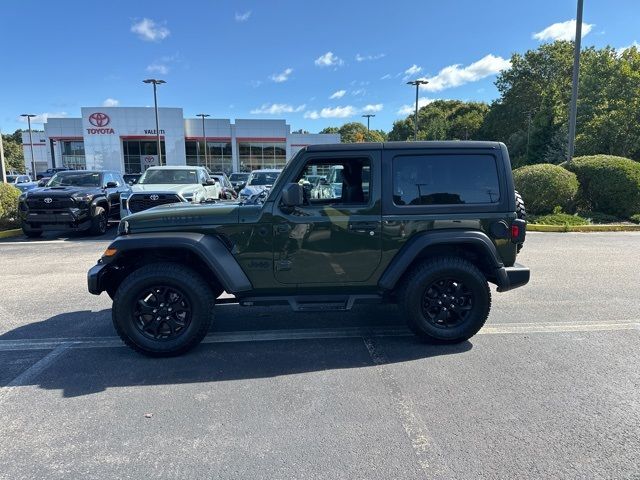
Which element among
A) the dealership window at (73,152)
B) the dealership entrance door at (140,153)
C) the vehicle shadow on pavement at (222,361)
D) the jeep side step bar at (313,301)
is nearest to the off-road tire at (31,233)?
the vehicle shadow on pavement at (222,361)

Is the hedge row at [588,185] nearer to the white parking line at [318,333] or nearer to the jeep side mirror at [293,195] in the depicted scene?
the white parking line at [318,333]

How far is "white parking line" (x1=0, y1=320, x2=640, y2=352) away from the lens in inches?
170

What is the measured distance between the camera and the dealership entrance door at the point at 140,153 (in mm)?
46156

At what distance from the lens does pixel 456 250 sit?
4.29 metres

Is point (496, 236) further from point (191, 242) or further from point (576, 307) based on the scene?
point (191, 242)

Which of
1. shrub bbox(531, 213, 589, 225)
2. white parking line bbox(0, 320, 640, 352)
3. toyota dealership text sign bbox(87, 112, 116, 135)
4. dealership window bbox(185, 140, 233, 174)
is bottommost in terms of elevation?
white parking line bbox(0, 320, 640, 352)

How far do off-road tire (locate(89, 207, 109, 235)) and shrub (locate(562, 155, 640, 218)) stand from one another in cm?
1426

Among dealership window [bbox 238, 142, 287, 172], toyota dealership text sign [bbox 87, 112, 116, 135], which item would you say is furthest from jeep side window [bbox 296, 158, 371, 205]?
toyota dealership text sign [bbox 87, 112, 116, 135]

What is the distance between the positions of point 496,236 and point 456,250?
1.28ft

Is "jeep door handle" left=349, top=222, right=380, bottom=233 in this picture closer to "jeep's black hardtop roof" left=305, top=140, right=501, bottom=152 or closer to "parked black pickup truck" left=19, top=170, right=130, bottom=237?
"jeep's black hardtop roof" left=305, top=140, right=501, bottom=152

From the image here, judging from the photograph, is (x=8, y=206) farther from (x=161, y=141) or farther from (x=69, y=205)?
(x=161, y=141)

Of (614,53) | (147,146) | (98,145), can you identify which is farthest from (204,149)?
(614,53)

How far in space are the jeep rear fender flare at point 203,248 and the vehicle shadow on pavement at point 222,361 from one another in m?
0.67

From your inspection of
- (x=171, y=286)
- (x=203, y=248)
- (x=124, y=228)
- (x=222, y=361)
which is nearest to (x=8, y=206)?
(x=124, y=228)
